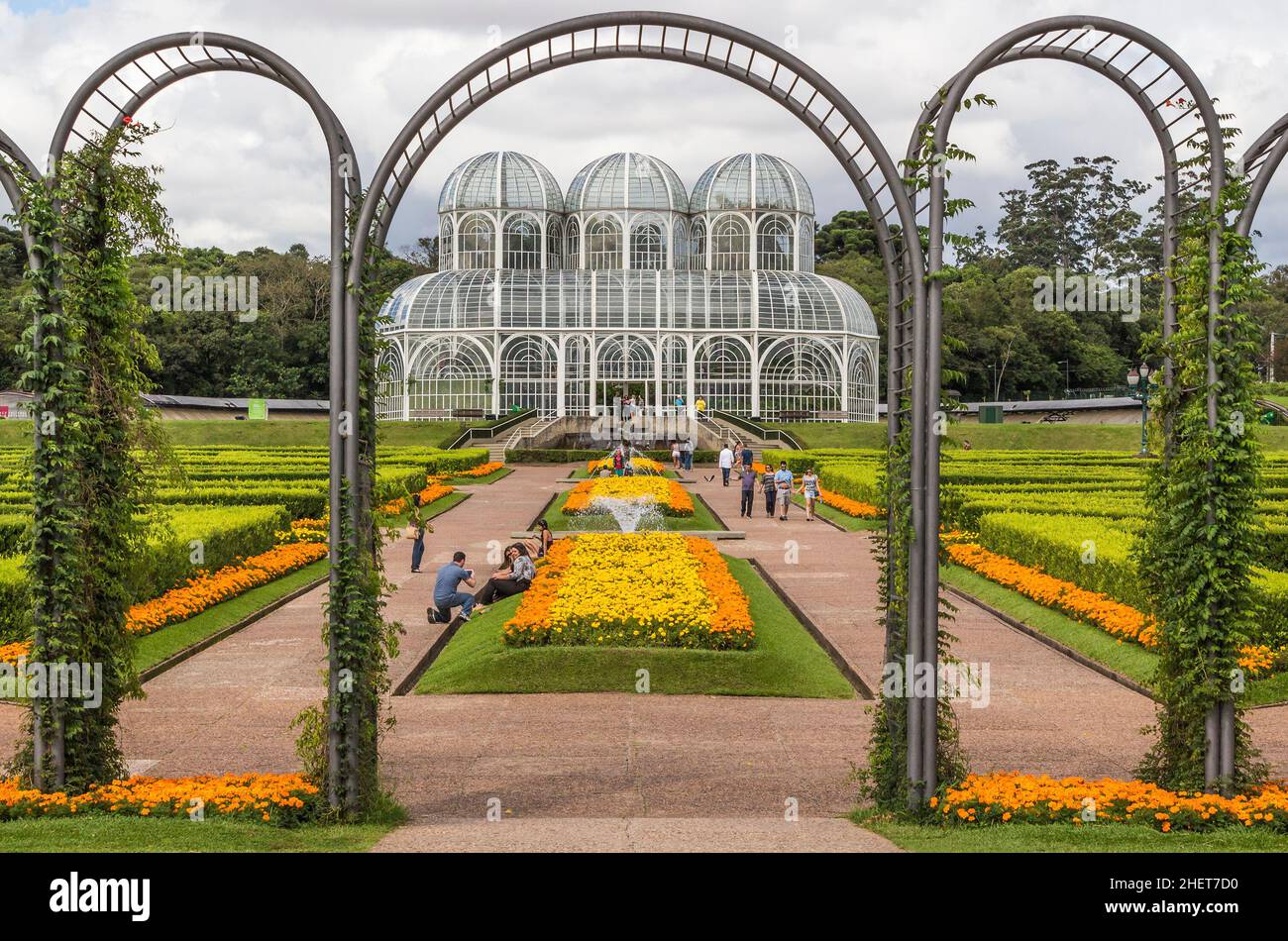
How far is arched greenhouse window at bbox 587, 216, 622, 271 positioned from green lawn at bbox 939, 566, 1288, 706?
161ft

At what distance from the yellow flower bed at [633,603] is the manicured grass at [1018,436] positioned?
33.4 metres

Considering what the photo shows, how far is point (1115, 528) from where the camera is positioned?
17.8 m

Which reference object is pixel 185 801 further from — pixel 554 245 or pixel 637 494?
pixel 554 245

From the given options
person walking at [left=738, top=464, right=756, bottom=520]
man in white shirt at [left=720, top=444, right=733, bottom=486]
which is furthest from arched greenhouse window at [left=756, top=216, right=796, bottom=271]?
person walking at [left=738, top=464, right=756, bottom=520]

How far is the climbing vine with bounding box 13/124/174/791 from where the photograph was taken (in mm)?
8258

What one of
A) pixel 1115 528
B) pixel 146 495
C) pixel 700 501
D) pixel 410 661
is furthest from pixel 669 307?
pixel 146 495

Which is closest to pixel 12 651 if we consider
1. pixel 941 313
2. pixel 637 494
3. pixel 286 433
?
pixel 941 313

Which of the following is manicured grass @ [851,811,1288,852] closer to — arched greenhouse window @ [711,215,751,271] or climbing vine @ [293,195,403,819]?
climbing vine @ [293,195,403,819]

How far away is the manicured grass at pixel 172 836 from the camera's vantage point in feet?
22.3

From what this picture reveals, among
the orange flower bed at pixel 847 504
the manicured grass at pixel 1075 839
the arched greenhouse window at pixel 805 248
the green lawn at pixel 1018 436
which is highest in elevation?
the arched greenhouse window at pixel 805 248

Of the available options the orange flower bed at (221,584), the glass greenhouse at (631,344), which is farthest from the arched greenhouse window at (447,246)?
the orange flower bed at (221,584)

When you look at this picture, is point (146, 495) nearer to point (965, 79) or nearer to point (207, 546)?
point (965, 79)

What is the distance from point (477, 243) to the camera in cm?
6656

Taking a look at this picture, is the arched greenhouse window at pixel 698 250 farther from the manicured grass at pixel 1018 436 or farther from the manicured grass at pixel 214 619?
the manicured grass at pixel 214 619
